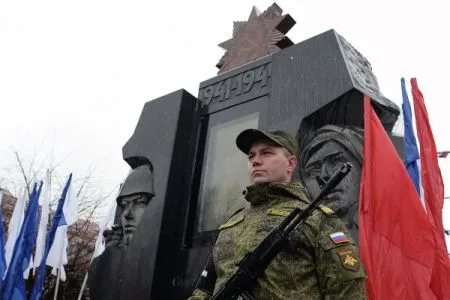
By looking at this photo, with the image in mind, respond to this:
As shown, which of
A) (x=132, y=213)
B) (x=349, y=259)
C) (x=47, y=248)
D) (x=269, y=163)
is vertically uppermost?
(x=47, y=248)

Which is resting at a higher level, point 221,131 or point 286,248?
point 221,131

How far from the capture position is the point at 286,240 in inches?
80.6

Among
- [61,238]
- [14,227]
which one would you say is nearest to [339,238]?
[61,238]

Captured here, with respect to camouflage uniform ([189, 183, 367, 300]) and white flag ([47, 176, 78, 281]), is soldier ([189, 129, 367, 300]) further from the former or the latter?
white flag ([47, 176, 78, 281])

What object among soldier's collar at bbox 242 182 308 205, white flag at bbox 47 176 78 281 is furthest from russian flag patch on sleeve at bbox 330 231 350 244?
white flag at bbox 47 176 78 281

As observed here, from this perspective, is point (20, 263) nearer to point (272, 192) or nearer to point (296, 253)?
point (272, 192)

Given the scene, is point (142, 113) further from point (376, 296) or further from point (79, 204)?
point (79, 204)

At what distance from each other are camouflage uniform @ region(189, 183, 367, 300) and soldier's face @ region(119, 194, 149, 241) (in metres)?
2.96

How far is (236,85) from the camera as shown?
5.42 meters

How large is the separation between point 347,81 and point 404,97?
Answer: 1.70 m

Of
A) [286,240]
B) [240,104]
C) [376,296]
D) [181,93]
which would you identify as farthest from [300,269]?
[181,93]

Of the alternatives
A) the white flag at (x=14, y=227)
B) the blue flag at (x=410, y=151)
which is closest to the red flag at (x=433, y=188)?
the blue flag at (x=410, y=151)

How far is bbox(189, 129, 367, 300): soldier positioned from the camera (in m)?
2.04

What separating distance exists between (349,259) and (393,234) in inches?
50.6
